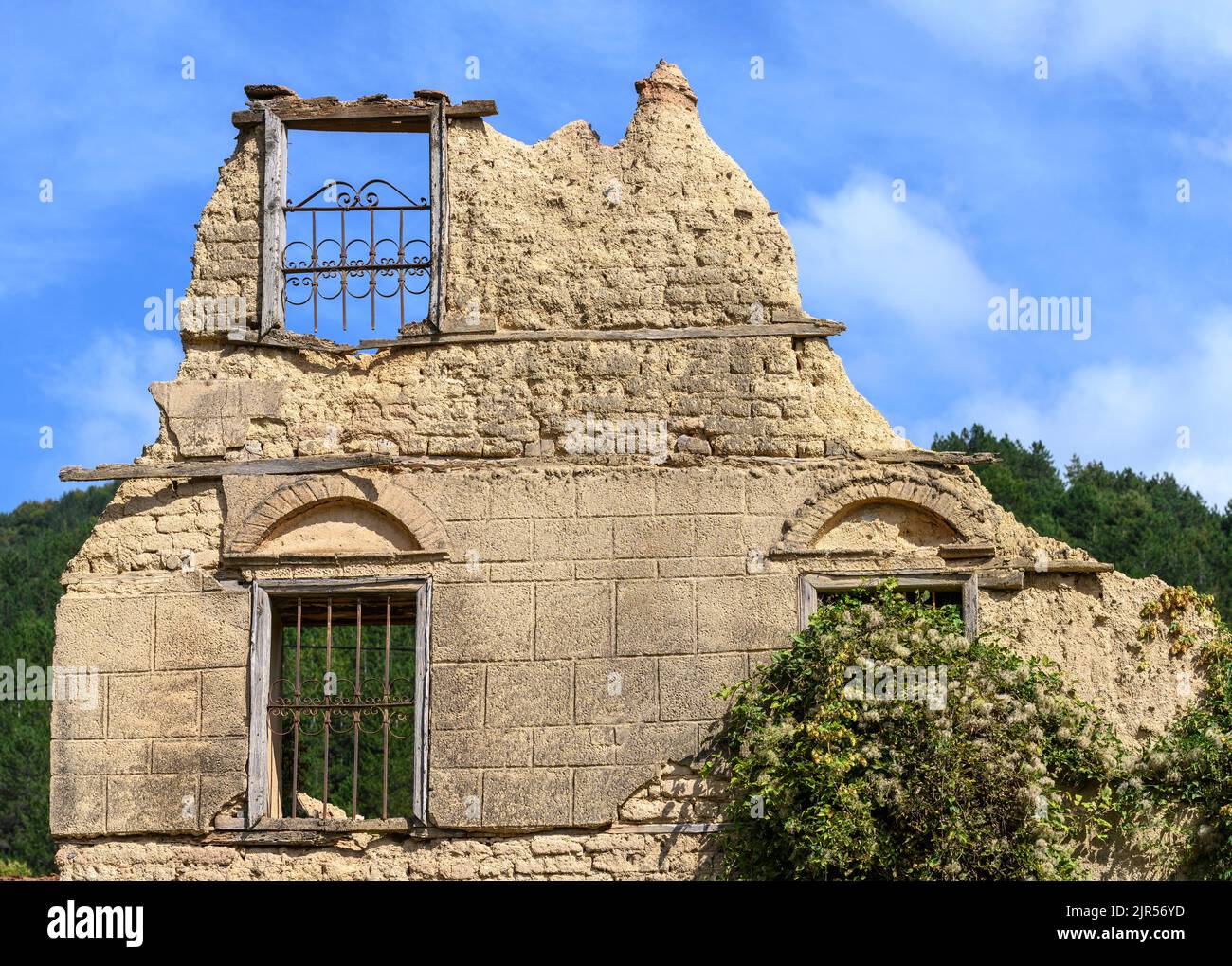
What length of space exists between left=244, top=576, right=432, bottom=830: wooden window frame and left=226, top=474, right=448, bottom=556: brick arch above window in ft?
0.76

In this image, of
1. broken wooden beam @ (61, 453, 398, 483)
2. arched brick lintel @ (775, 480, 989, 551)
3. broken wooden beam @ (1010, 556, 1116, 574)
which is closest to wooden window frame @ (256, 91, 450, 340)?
broken wooden beam @ (61, 453, 398, 483)

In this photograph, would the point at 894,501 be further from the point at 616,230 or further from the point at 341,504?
the point at 341,504

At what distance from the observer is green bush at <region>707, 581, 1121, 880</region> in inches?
389

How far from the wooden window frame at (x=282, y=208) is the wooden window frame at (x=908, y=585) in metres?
3.06

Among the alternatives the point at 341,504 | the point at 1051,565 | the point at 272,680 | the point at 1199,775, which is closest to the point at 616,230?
the point at 341,504

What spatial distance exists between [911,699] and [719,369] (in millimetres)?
2596

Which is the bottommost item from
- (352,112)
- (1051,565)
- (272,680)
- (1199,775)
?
(1199,775)

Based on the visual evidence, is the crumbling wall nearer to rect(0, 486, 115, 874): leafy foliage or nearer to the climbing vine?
the climbing vine

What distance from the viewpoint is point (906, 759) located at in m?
10.1

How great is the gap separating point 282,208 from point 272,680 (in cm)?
328

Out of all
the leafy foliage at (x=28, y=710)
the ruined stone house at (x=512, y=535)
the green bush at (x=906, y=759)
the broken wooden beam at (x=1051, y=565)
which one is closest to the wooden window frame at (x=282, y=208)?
the ruined stone house at (x=512, y=535)

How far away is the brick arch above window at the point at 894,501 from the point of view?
11094mm
